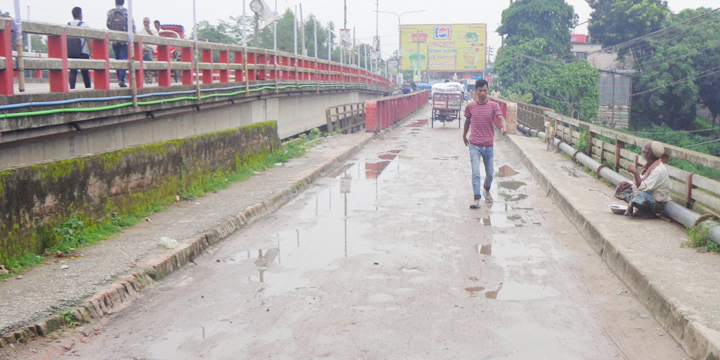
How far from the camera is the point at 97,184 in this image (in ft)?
26.0

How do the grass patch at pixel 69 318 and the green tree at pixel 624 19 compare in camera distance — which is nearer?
the grass patch at pixel 69 318

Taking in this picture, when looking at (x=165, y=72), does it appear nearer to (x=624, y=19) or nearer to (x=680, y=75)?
(x=680, y=75)

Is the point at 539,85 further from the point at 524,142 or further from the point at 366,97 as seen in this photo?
the point at 524,142

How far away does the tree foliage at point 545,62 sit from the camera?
148 feet

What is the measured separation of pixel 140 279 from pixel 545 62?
49.0m

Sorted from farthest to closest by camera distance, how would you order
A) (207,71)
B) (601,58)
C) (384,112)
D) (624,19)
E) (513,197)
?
(601,58), (624,19), (384,112), (207,71), (513,197)

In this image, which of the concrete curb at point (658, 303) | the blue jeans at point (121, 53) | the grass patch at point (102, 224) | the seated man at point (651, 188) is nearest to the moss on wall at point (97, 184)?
the grass patch at point (102, 224)


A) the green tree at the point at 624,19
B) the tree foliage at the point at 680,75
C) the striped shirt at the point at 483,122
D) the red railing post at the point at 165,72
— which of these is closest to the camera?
the striped shirt at the point at 483,122

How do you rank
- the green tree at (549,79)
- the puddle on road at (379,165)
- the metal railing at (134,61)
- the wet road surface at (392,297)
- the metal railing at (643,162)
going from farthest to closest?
the green tree at (549,79), the puddle on road at (379,165), the metal railing at (643,162), the metal railing at (134,61), the wet road surface at (392,297)

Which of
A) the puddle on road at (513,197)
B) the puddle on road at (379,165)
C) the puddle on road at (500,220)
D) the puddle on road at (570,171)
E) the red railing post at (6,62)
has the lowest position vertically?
the puddle on road at (513,197)

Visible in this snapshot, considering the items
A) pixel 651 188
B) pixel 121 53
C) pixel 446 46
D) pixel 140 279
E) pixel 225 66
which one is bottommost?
pixel 140 279

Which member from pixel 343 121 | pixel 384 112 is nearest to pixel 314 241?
pixel 343 121

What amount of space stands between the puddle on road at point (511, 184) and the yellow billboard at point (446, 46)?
8452 centimetres

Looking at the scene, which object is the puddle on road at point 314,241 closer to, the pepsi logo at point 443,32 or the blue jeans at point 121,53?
the blue jeans at point 121,53
